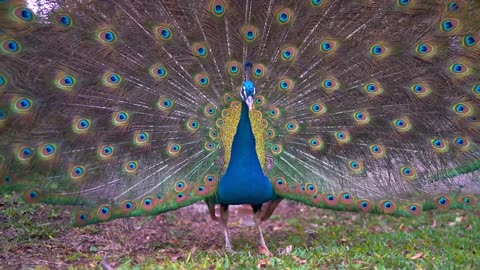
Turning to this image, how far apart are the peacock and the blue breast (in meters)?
0.01

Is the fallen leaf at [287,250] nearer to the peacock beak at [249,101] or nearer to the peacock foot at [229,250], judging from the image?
the peacock foot at [229,250]

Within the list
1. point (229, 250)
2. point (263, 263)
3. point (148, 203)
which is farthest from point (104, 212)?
point (263, 263)

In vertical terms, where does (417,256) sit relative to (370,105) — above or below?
below

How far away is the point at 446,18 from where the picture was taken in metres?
4.62

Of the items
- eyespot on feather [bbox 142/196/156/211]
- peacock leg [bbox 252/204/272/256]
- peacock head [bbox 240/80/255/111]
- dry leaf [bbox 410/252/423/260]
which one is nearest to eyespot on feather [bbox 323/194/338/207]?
peacock leg [bbox 252/204/272/256]

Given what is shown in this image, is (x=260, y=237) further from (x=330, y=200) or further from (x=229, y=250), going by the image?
(x=330, y=200)

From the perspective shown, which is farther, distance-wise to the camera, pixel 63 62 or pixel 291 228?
pixel 291 228

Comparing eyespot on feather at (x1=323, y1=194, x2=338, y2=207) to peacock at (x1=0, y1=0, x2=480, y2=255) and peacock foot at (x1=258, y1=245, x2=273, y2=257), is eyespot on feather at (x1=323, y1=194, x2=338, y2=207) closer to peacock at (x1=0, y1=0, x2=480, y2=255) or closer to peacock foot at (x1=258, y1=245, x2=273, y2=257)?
peacock at (x1=0, y1=0, x2=480, y2=255)

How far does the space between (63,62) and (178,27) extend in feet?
3.22

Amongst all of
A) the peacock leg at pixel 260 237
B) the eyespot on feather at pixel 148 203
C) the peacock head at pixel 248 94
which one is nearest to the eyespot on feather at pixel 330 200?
the peacock leg at pixel 260 237

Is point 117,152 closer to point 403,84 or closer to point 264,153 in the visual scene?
point 264,153

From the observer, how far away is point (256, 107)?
196 inches

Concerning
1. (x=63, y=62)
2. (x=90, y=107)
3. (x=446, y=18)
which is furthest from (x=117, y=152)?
(x=446, y=18)

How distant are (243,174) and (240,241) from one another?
1.15m
